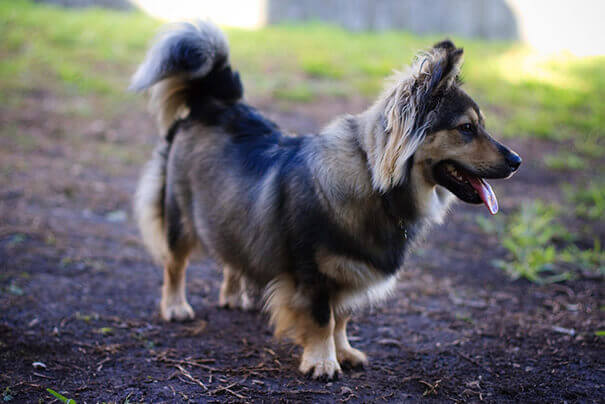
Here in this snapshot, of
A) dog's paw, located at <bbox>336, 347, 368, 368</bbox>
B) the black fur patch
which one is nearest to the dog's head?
the black fur patch

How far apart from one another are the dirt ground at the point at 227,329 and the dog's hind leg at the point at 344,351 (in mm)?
59

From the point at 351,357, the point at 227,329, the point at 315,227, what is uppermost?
the point at 315,227

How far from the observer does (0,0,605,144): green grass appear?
8570 millimetres

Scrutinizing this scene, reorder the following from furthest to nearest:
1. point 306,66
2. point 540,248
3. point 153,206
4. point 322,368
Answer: point 306,66 → point 540,248 → point 153,206 → point 322,368

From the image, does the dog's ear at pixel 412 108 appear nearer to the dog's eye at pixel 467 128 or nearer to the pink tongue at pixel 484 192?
the dog's eye at pixel 467 128

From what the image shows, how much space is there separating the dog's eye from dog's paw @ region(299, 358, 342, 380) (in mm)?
1527

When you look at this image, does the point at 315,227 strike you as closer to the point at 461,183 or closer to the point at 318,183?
the point at 318,183

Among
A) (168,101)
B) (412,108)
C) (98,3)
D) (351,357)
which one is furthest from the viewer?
(98,3)

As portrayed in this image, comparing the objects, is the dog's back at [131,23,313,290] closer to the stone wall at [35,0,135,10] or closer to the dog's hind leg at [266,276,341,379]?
the dog's hind leg at [266,276,341,379]

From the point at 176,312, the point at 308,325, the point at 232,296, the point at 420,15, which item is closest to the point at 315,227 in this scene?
the point at 308,325

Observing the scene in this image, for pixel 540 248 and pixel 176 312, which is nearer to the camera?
pixel 176 312

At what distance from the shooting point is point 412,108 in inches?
105

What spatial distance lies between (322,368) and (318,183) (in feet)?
3.59

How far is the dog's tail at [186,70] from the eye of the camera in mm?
3588
